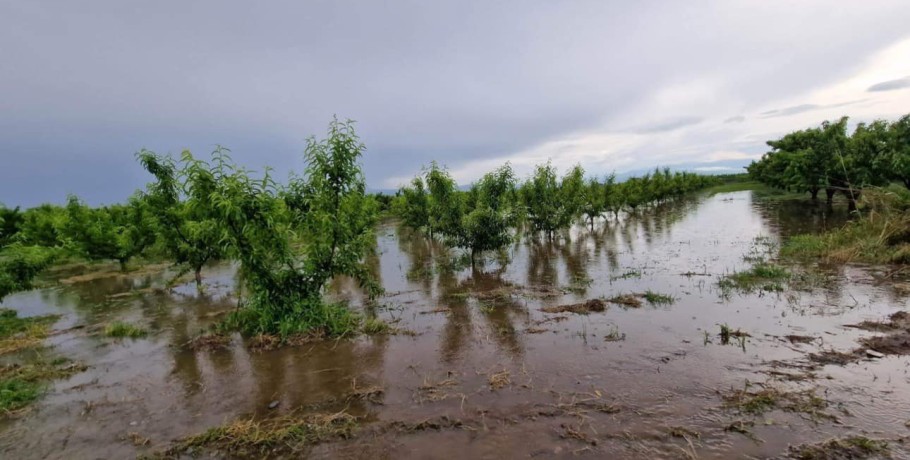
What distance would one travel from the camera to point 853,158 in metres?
24.5

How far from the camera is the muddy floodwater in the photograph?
4.80 m

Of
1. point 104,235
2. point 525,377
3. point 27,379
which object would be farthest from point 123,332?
point 104,235

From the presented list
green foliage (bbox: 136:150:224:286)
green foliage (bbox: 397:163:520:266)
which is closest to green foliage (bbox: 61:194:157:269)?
green foliage (bbox: 136:150:224:286)

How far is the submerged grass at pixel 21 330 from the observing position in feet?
32.1

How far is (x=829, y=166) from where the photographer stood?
2830 centimetres

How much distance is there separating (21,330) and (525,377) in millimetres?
13626

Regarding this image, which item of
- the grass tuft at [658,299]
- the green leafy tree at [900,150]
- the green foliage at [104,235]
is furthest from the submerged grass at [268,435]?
the green leafy tree at [900,150]

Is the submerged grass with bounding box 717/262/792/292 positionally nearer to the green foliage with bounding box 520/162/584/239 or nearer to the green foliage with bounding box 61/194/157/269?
the green foliage with bounding box 520/162/584/239

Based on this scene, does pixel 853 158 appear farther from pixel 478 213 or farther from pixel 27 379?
pixel 27 379

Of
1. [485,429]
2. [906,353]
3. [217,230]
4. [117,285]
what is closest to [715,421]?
[485,429]

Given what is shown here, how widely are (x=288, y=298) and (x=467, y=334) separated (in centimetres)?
405

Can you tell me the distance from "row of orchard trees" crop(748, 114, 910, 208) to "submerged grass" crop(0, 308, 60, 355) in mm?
27275

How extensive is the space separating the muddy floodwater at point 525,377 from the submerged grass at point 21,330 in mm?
501

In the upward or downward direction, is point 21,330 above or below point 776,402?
above
